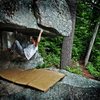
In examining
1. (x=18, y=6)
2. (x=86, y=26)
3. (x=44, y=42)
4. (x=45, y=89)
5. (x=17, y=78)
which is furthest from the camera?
(x=86, y=26)

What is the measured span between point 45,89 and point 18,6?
9.14 ft

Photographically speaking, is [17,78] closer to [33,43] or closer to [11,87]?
[11,87]

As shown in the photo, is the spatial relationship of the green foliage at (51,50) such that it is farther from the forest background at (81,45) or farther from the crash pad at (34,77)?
the crash pad at (34,77)

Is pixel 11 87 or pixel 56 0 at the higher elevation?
pixel 56 0

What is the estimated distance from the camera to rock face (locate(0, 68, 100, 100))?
26.7 ft

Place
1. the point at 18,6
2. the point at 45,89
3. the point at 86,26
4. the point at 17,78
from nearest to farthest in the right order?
the point at 18,6, the point at 45,89, the point at 17,78, the point at 86,26

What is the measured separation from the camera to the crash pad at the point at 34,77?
8375 millimetres

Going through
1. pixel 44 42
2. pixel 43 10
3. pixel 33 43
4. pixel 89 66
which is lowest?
pixel 89 66

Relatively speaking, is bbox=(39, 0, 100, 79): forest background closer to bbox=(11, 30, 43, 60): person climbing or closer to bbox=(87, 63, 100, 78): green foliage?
bbox=(87, 63, 100, 78): green foliage

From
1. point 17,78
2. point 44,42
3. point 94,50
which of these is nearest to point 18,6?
point 17,78

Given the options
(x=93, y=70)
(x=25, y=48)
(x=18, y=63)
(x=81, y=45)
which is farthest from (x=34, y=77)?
(x=81, y=45)

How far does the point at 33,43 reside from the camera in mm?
9016

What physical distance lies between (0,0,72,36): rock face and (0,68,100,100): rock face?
1.85 meters

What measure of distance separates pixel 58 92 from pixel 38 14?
2681mm
